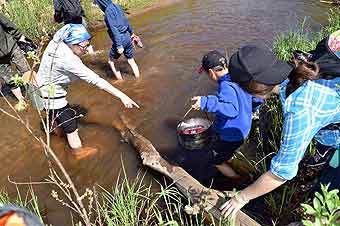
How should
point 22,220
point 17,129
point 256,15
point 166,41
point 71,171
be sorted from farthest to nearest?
point 256,15
point 166,41
point 17,129
point 71,171
point 22,220

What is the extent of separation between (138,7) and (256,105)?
630 cm

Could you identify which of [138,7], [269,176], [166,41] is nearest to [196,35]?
[166,41]

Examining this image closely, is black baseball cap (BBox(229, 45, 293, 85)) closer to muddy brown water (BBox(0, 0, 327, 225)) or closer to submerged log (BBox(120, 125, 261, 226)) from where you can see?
submerged log (BBox(120, 125, 261, 226))

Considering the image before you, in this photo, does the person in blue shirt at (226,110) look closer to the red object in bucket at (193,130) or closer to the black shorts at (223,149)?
the black shorts at (223,149)

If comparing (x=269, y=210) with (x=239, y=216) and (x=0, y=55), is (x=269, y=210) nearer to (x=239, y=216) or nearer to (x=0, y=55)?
(x=239, y=216)

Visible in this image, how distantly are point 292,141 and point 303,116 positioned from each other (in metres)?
0.14

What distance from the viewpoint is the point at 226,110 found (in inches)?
123

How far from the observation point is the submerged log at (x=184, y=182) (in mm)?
2779

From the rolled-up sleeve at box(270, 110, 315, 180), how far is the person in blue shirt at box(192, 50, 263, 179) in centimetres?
115

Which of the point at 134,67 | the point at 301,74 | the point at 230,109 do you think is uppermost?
the point at 301,74

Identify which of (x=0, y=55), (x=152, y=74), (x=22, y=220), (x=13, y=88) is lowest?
(x=152, y=74)

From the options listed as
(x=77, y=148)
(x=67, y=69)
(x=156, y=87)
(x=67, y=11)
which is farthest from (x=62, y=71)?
(x=67, y=11)

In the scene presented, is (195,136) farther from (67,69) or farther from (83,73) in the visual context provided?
(67,69)

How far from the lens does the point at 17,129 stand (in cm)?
517
